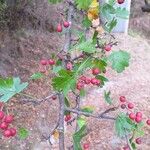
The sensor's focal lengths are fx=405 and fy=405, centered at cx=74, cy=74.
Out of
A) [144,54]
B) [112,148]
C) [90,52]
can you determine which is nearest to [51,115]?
[112,148]

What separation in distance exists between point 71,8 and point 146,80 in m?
6.59

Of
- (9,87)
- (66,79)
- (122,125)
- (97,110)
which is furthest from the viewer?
(97,110)

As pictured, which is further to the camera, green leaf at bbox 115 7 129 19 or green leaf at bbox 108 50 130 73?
green leaf at bbox 115 7 129 19

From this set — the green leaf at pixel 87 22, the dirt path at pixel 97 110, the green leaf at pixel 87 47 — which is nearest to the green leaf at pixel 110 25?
the green leaf at pixel 87 22

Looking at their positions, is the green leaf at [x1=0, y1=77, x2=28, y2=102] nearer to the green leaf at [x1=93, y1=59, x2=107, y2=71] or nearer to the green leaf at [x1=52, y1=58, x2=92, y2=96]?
the green leaf at [x1=52, y1=58, x2=92, y2=96]

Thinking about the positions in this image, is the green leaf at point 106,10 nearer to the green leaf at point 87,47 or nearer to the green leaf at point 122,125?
the green leaf at point 87,47

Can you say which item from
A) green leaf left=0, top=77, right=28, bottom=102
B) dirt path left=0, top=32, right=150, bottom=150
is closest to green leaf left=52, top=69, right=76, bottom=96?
green leaf left=0, top=77, right=28, bottom=102

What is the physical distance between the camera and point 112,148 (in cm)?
620

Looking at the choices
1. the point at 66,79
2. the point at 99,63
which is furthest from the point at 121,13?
the point at 66,79

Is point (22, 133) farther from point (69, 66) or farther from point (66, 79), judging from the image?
point (66, 79)

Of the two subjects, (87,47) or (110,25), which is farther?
(110,25)

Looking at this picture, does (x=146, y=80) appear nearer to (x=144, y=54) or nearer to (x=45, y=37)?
(x=144, y=54)

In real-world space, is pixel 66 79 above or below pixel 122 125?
above

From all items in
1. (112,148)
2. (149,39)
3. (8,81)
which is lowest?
(149,39)
